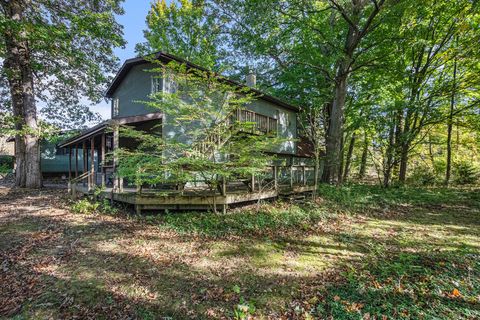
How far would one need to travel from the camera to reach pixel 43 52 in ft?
42.9

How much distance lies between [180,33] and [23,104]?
1486 cm

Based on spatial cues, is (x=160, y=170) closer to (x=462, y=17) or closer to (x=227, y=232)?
(x=227, y=232)

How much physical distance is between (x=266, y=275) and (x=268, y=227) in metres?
2.77

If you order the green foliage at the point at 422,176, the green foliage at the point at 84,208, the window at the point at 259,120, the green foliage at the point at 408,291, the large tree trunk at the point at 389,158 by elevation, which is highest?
the window at the point at 259,120

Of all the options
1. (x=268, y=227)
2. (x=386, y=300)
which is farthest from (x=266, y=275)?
(x=268, y=227)

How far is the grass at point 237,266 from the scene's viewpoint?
11.1 feet

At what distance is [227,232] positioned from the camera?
6.56 metres

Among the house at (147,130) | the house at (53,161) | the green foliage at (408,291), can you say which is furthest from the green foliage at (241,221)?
the house at (53,161)

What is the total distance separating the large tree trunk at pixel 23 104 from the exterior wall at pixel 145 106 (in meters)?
4.28

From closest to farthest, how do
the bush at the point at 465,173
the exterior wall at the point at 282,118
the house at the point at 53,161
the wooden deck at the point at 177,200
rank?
the wooden deck at the point at 177,200 → the exterior wall at the point at 282,118 → the bush at the point at 465,173 → the house at the point at 53,161

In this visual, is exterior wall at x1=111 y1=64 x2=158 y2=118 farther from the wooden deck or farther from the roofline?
the wooden deck

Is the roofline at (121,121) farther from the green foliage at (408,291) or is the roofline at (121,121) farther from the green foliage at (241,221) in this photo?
the green foliage at (408,291)

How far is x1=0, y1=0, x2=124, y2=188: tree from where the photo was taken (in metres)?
11.3

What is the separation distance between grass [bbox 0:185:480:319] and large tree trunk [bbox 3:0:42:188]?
6.01 meters
